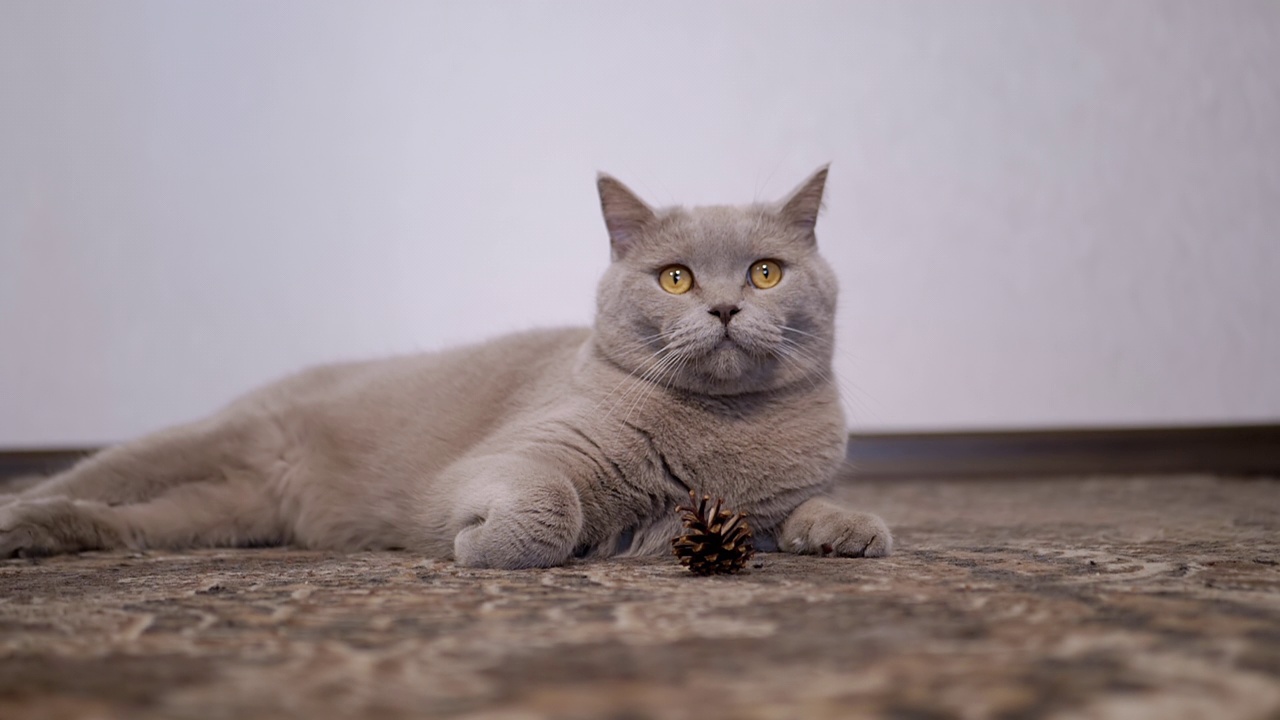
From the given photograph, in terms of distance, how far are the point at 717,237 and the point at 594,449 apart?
0.37 m

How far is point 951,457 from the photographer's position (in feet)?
10.9

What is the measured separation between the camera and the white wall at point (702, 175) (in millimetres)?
2965

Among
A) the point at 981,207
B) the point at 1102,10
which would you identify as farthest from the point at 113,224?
the point at 1102,10

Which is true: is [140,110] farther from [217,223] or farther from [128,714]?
[128,714]

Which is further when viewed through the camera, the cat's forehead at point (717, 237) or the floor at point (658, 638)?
the cat's forehead at point (717, 237)

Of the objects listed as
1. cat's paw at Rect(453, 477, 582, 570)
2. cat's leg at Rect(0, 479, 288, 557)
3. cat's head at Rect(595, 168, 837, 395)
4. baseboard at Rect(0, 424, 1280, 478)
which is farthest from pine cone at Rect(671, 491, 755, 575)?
baseboard at Rect(0, 424, 1280, 478)

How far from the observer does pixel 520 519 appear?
1.34 meters

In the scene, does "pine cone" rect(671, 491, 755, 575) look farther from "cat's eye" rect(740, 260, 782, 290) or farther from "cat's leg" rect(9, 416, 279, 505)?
"cat's leg" rect(9, 416, 279, 505)

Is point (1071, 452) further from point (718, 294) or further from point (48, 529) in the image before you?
point (48, 529)

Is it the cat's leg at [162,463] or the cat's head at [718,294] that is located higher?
the cat's head at [718,294]

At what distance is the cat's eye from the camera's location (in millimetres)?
1530

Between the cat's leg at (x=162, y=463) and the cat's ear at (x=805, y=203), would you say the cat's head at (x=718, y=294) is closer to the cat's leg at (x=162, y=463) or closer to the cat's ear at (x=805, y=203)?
the cat's ear at (x=805, y=203)

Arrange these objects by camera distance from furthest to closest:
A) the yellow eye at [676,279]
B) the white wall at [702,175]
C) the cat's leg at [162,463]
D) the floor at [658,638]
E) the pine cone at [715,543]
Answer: the white wall at [702,175] < the cat's leg at [162,463] < the yellow eye at [676,279] < the pine cone at [715,543] < the floor at [658,638]

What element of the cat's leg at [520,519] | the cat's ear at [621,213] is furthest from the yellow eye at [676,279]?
the cat's leg at [520,519]
